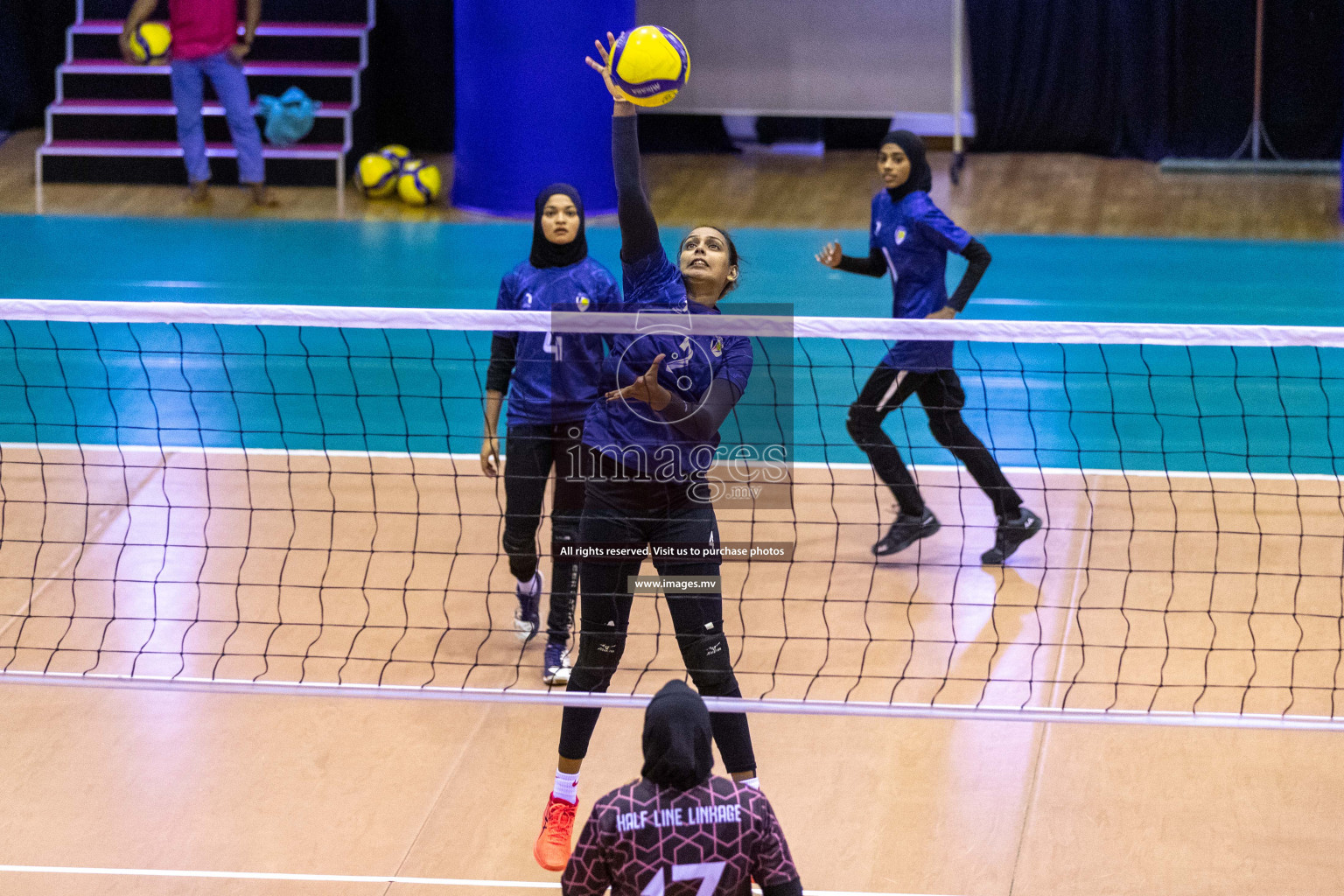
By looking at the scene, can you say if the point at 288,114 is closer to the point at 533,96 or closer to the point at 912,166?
the point at 533,96

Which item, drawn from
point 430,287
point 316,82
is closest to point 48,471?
point 430,287

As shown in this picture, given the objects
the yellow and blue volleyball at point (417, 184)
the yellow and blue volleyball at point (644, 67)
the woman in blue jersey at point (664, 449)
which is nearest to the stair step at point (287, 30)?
the yellow and blue volleyball at point (417, 184)

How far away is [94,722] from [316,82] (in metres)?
9.44

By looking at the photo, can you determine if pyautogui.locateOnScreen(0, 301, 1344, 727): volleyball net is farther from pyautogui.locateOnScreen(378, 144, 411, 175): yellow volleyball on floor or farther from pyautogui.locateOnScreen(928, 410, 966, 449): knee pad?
pyautogui.locateOnScreen(378, 144, 411, 175): yellow volleyball on floor

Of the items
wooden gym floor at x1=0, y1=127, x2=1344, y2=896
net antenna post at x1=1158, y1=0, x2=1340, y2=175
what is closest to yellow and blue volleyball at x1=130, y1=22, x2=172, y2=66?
wooden gym floor at x1=0, y1=127, x2=1344, y2=896

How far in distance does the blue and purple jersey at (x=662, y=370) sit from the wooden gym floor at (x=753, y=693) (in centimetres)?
123

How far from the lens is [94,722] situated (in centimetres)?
500

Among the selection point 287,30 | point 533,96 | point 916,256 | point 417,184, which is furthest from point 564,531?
point 287,30

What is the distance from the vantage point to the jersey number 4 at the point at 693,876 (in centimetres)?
302

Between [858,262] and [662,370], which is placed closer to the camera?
[662,370]

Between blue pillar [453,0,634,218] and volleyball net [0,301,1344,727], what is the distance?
3524 mm

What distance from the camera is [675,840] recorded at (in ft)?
9.89

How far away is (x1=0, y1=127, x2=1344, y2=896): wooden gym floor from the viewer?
4.28 m

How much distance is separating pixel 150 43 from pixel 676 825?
11.2 metres
